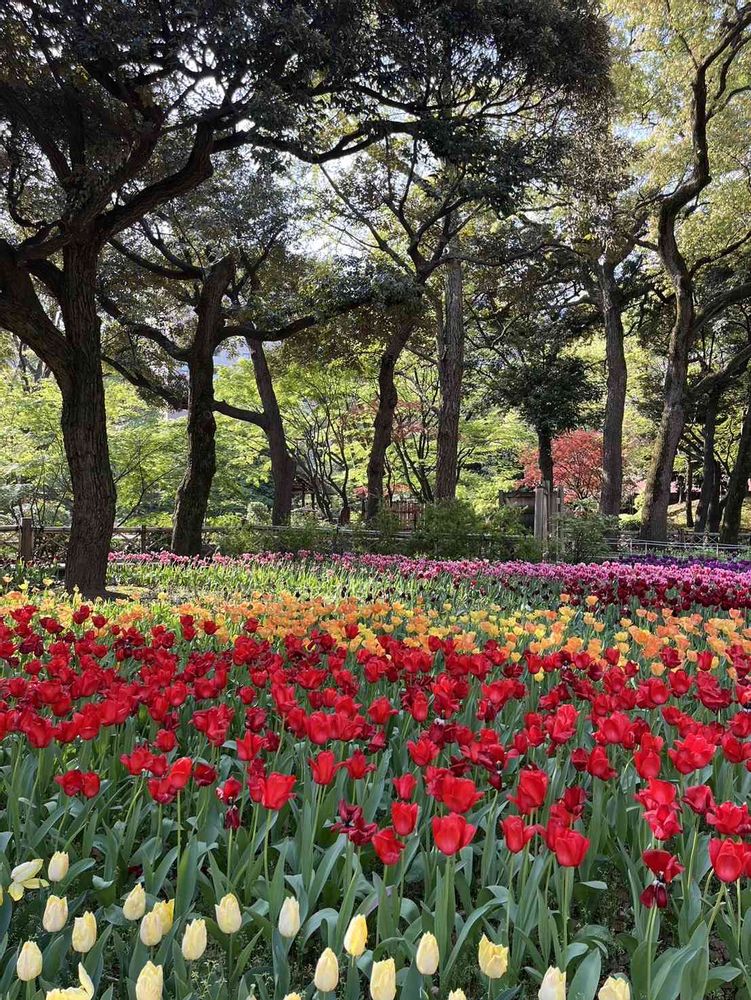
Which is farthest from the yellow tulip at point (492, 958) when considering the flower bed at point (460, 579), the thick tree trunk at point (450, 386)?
the thick tree trunk at point (450, 386)

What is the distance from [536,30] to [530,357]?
13.7 metres

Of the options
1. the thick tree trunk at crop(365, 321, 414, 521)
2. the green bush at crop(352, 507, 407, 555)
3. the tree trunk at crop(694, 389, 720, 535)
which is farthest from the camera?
the tree trunk at crop(694, 389, 720, 535)

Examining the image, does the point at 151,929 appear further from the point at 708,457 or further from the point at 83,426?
the point at 708,457

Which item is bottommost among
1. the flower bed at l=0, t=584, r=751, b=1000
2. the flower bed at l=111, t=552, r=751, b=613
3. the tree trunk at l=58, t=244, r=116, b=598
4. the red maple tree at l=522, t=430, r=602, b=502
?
the flower bed at l=0, t=584, r=751, b=1000

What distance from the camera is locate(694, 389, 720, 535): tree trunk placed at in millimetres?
23464

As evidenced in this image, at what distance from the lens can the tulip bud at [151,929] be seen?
1.35 m

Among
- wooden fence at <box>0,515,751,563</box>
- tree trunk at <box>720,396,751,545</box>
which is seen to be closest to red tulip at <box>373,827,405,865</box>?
wooden fence at <box>0,515,751,563</box>

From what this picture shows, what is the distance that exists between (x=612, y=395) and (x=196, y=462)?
9490 millimetres

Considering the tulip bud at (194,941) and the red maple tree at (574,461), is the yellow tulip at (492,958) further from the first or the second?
the red maple tree at (574,461)

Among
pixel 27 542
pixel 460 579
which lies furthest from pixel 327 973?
pixel 27 542

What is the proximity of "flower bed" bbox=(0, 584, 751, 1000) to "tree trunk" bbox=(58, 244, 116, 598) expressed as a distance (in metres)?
5.85

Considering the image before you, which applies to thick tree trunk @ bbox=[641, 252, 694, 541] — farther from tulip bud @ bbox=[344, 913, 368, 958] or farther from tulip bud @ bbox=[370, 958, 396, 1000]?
tulip bud @ bbox=[370, 958, 396, 1000]

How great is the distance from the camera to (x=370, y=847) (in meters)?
2.25

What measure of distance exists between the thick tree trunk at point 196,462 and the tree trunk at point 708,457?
48.8 ft
